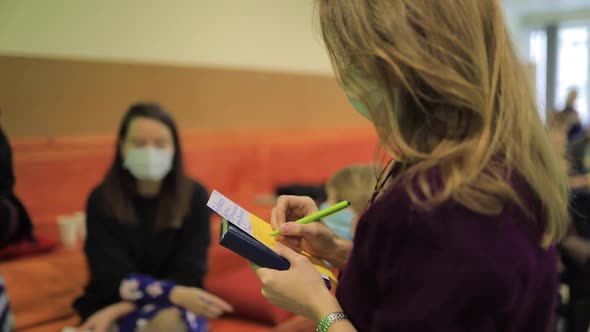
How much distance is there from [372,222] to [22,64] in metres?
1.62

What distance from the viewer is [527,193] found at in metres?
0.69

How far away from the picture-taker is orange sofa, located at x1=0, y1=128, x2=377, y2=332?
180 cm

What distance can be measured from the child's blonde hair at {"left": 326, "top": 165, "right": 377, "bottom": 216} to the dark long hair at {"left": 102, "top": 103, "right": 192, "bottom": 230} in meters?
0.52

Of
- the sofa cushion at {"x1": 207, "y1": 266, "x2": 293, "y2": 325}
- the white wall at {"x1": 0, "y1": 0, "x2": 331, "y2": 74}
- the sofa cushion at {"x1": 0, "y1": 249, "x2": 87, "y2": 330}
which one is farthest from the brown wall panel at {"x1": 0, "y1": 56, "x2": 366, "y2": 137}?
the sofa cushion at {"x1": 207, "y1": 266, "x2": 293, "y2": 325}

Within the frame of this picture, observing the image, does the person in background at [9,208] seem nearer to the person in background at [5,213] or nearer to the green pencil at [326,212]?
the person in background at [5,213]

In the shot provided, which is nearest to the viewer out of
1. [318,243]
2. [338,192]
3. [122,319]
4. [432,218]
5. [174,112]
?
[432,218]

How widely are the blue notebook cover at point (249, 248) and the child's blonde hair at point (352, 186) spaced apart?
3.33 feet

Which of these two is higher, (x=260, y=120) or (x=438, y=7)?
(x=438, y=7)

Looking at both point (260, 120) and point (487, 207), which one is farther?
point (260, 120)

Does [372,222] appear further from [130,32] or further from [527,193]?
[130,32]

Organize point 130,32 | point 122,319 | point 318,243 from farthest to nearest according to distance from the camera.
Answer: point 130,32
point 122,319
point 318,243

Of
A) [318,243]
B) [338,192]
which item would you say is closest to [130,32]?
[338,192]

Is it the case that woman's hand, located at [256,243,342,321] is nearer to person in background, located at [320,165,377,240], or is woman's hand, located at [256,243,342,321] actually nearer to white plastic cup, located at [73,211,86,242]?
person in background, located at [320,165,377,240]

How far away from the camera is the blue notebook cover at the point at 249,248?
82 centimetres
